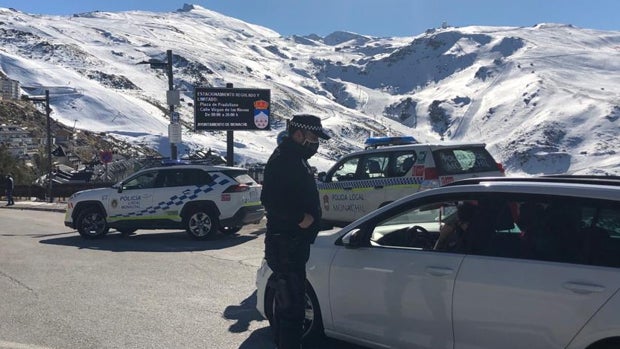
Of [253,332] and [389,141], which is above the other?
[389,141]

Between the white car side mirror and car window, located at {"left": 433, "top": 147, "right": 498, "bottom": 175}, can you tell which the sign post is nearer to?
car window, located at {"left": 433, "top": 147, "right": 498, "bottom": 175}

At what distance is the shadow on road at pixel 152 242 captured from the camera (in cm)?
1179

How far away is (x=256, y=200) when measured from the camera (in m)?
13.2

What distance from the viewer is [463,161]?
34.0 feet

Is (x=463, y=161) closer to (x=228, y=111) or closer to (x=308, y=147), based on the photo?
(x=308, y=147)

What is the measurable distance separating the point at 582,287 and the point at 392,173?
706 cm

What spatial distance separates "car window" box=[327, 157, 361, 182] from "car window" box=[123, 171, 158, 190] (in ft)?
13.2

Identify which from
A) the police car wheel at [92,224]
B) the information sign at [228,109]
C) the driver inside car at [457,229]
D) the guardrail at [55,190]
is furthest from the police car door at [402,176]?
the guardrail at [55,190]

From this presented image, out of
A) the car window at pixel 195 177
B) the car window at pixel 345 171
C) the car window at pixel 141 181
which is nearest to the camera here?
the car window at pixel 345 171

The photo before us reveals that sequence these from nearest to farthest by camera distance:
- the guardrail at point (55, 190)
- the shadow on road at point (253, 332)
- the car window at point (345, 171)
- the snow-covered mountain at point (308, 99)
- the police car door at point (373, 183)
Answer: the shadow on road at point (253, 332) → the police car door at point (373, 183) → the car window at point (345, 171) → the guardrail at point (55, 190) → the snow-covered mountain at point (308, 99)

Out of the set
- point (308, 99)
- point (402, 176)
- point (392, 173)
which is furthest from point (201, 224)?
point (308, 99)

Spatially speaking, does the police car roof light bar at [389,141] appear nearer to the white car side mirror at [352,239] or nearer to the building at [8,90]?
the white car side mirror at [352,239]

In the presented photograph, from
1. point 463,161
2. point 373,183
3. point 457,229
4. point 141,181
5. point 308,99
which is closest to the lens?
point 457,229

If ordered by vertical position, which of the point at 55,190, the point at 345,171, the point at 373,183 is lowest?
the point at 55,190
